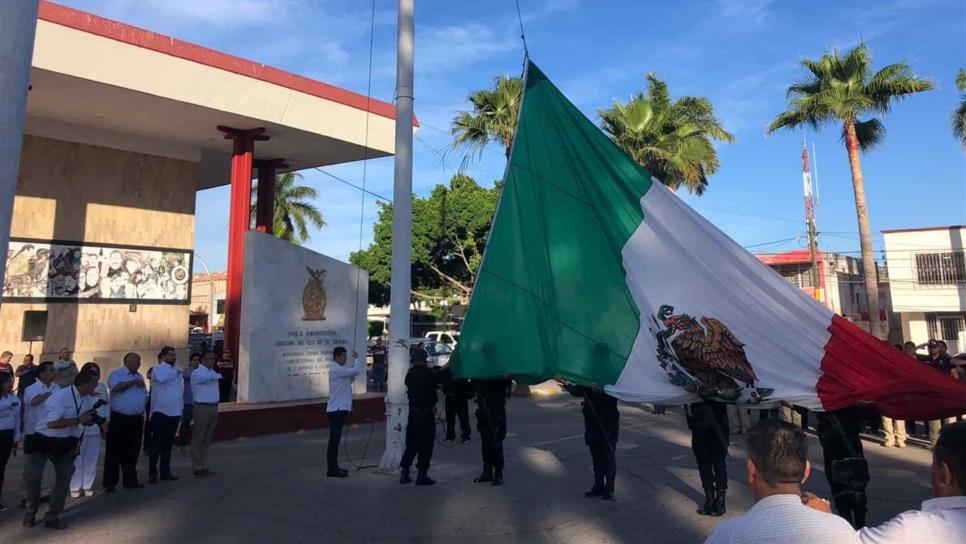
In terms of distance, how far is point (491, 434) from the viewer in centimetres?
811

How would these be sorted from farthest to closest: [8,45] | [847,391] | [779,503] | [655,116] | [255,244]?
[655,116]
[255,244]
[8,45]
[847,391]
[779,503]

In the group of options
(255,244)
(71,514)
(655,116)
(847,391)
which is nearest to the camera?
(847,391)

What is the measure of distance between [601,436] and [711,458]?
1.19 meters

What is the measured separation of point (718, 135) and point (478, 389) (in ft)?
63.1

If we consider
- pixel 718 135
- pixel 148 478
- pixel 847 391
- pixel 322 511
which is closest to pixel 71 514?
pixel 148 478

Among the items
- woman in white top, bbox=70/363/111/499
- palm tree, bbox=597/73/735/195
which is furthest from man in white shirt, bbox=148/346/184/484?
palm tree, bbox=597/73/735/195

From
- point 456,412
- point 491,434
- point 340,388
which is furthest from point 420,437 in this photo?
point 456,412

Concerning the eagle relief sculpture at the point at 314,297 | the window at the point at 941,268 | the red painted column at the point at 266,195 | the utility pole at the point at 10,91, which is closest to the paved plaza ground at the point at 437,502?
the utility pole at the point at 10,91

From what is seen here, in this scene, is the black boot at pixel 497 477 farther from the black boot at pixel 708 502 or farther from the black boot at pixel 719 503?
the black boot at pixel 719 503

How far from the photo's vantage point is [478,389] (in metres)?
8.22

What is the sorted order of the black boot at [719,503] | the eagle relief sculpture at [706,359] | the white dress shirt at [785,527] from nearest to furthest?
the white dress shirt at [785,527], the eagle relief sculpture at [706,359], the black boot at [719,503]

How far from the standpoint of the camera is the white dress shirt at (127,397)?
8023 millimetres

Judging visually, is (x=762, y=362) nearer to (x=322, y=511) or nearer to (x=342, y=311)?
(x=322, y=511)

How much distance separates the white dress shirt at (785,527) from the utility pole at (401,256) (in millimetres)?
6937
